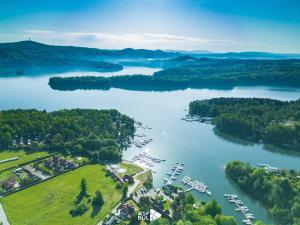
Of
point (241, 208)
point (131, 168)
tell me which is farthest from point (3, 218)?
point (241, 208)

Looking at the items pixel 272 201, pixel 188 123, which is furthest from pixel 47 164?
pixel 188 123

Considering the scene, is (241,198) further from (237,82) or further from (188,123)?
(237,82)

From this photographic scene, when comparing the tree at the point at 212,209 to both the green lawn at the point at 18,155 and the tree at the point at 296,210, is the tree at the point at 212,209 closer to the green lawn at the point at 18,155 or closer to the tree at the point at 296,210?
the tree at the point at 296,210

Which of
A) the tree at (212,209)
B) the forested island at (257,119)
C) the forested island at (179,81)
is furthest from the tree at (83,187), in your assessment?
the forested island at (179,81)

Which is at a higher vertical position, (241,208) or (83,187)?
(83,187)

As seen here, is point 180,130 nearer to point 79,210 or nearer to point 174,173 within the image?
point 174,173

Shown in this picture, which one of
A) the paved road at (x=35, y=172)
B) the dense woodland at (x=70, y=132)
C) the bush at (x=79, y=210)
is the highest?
the dense woodland at (x=70, y=132)
